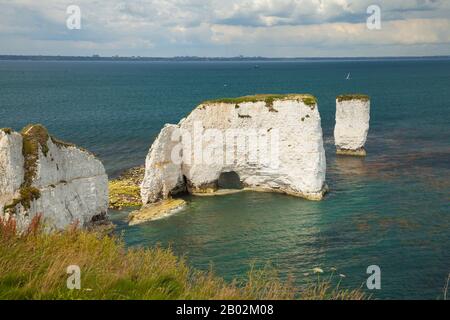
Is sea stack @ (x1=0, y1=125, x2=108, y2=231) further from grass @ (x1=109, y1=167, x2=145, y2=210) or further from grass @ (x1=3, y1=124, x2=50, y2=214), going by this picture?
grass @ (x1=109, y1=167, x2=145, y2=210)

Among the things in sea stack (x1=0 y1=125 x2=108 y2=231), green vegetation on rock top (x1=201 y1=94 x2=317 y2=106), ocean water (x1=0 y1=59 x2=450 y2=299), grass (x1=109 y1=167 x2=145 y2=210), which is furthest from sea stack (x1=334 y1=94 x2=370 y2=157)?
sea stack (x1=0 y1=125 x2=108 y2=231)

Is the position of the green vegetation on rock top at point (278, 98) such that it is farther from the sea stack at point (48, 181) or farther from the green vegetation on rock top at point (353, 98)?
the green vegetation on rock top at point (353, 98)

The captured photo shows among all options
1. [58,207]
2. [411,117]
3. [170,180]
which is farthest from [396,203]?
[411,117]

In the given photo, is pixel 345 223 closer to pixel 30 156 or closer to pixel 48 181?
pixel 48 181

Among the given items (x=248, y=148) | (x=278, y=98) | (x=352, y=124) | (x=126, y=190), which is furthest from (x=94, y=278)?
(x=352, y=124)

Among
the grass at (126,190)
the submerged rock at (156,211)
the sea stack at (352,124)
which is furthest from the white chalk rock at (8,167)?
the sea stack at (352,124)

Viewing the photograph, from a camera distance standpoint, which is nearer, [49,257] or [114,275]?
[114,275]

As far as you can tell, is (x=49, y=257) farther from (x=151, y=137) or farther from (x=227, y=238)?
(x=151, y=137)
